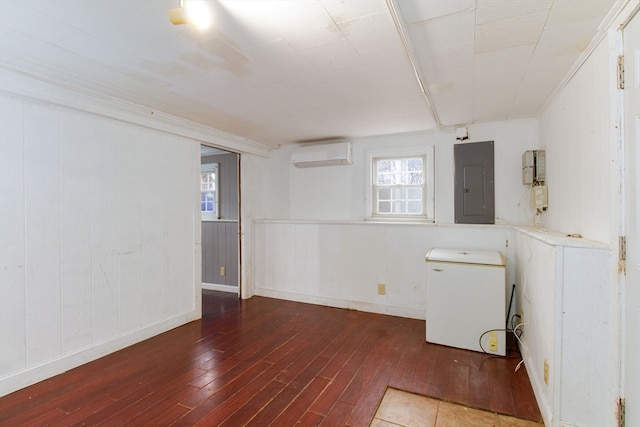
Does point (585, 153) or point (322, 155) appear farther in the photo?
point (322, 155)

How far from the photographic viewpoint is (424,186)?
396 centimetres

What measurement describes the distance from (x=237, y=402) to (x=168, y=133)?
2.63m

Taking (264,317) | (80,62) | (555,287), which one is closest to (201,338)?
(264,317)

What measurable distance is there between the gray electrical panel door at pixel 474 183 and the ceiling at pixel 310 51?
0.71 metres

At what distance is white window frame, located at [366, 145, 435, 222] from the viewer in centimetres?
384

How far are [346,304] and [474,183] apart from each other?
7.04 feet

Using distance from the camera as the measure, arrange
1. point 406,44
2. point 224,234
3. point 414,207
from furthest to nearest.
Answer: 1. point 224,234
2. point 414,207
3. point 406,44

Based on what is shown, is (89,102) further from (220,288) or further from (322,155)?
(220,288)

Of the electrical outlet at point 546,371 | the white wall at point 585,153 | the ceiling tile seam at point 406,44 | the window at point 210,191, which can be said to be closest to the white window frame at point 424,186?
the ceiling tile seam at point 406,44

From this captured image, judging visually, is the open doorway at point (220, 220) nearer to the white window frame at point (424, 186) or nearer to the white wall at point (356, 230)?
the white wall at point (356, 230)

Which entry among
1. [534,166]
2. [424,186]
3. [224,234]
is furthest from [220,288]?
[534,166]

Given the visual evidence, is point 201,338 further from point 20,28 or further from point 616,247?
point 616,247

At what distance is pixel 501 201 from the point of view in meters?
3.48

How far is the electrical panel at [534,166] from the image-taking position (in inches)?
115
